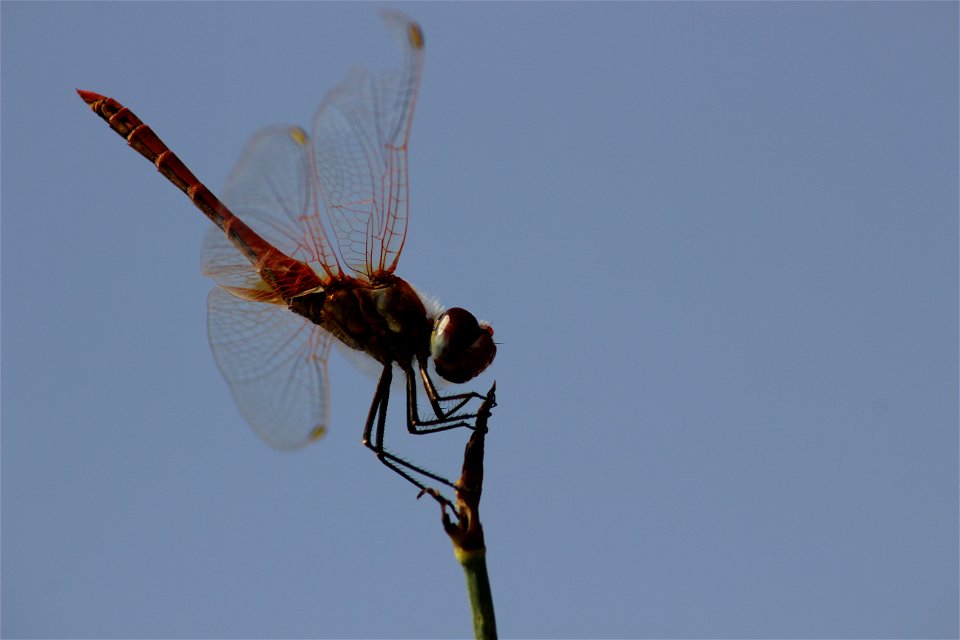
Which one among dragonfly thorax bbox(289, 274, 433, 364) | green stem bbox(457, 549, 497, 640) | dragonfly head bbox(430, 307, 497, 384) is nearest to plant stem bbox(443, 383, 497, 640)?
green stem bbox(457, 549, 497, 640)

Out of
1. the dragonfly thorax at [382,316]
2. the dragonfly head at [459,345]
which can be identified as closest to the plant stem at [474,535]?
the dragonfly head at [459,345]

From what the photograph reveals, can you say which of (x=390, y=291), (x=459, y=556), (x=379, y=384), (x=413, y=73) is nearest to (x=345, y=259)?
(x=390, y=291)

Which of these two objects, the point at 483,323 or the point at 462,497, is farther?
the point at 483,323

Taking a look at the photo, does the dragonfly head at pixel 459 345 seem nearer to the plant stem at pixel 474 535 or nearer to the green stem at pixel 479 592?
the plant stem at pixel 474 535

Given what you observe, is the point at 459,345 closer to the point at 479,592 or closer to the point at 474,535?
the point at 474,535

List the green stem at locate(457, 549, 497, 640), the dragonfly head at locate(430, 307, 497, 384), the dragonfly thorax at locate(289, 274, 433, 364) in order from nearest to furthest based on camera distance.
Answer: the green stem at locate(457, 549, 497, 640), the dragonfly head at locate(430, 307, 497, 384), the dragonfly thorax at locate(289, 274, 433, 364)

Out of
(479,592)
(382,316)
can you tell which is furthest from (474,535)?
(382,316)

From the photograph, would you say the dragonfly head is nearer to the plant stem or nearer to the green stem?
the plant stem

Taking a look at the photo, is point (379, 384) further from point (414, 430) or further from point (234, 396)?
point (234, 396)
